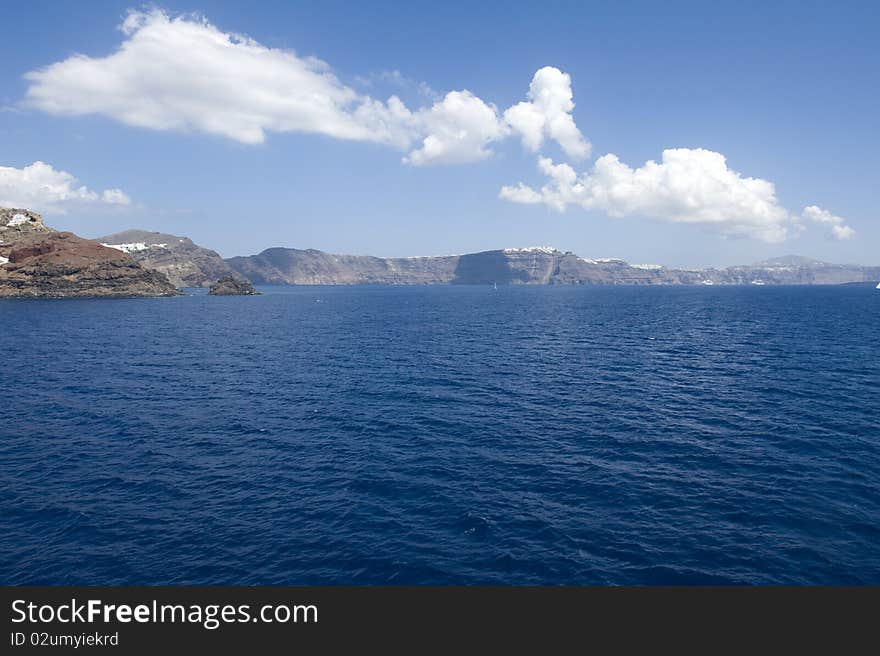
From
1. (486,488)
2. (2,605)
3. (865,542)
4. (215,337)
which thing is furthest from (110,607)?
(215,337)

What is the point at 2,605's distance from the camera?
21.5 meters

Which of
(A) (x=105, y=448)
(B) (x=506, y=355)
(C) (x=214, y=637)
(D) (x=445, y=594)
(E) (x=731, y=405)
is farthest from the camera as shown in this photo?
(B) (x=506, y=355)

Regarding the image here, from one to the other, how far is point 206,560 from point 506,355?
72.7 m

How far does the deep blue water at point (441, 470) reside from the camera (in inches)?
1102

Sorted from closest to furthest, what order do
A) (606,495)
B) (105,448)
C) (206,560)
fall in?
1. (206,560)
2. (606,495)
3. (105,448)

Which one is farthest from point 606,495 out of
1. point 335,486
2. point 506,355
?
point 506,355

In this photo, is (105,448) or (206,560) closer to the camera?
(206,560)

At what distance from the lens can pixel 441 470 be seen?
40938mm

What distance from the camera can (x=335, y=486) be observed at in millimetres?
37812

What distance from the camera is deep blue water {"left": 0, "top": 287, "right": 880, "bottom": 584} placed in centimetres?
2798

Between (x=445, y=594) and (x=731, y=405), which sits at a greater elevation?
(x=731, y=405)

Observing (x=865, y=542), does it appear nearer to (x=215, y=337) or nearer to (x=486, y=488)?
(x=486, y=488)

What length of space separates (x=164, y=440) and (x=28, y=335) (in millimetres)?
100668

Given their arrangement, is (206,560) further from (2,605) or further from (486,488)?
(486,488)
